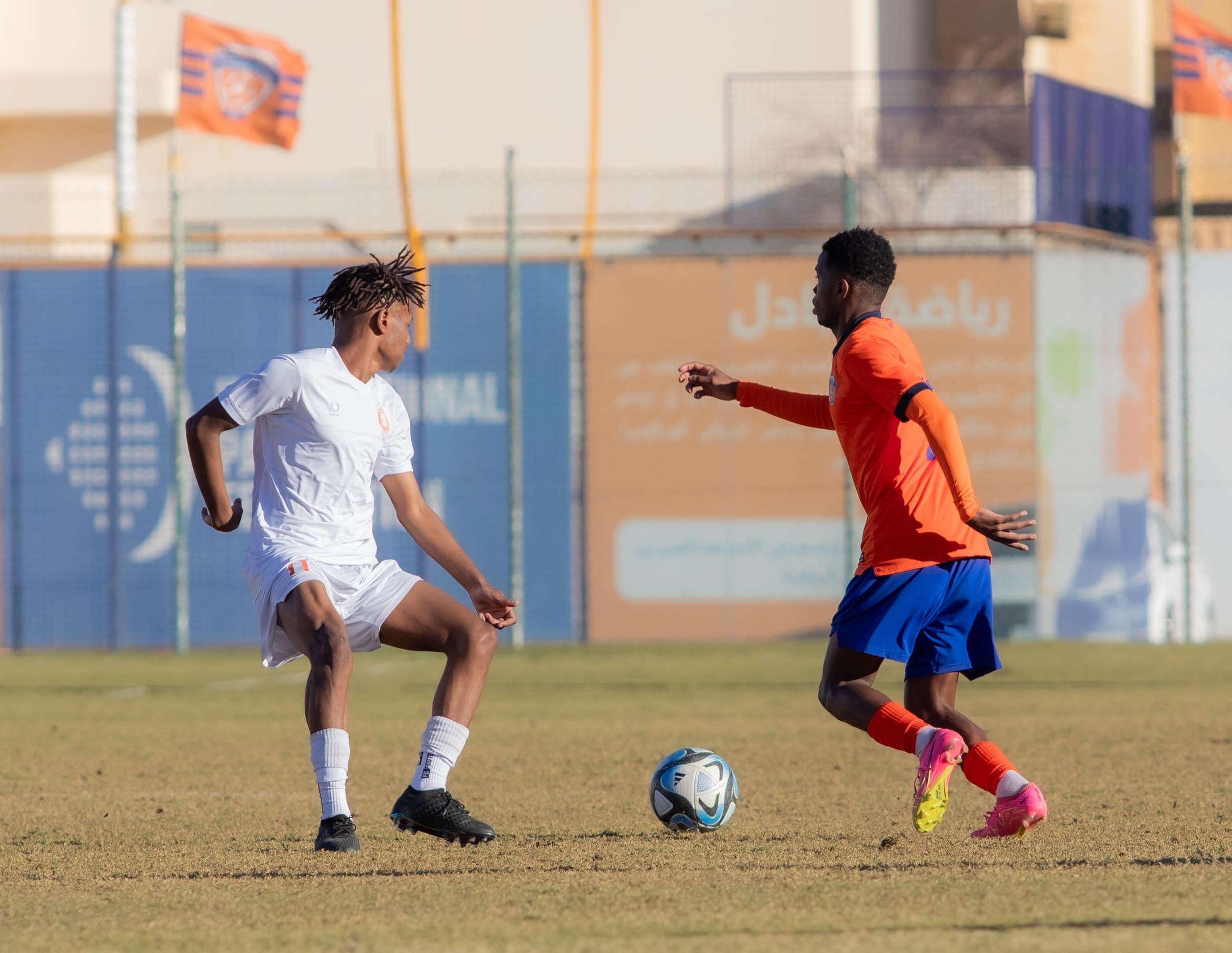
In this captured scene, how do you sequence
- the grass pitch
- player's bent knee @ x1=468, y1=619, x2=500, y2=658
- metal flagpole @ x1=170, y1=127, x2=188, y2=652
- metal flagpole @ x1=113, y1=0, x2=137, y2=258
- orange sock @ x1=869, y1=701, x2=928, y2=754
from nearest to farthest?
the grass pitch, orange sock @ x1=869, y1=701, x2=928, y2=754, player's bent knee @ x1=468, y1=619, x2=500, y2=658, metal flagpole @ x1=170, y1=127, x2=188, y2=652, metal flagpole @ x1=113, y1=0, x2=137, y2=258

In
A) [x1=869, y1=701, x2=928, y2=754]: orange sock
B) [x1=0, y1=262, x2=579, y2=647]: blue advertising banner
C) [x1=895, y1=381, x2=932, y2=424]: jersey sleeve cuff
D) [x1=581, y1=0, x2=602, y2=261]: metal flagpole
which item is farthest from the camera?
[x1=581, y1=0, x2=602, y2=261]: metal flagpole

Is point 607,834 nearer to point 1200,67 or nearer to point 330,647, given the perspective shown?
point 330,647

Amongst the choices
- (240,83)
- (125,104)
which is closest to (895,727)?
(240,83)

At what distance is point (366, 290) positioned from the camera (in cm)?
622

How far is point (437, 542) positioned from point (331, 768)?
948mm

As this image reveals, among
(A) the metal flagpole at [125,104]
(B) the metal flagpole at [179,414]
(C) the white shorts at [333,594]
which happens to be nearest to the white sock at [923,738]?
(C) the white shorts at [333,594]

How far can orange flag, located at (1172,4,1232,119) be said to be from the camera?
56.3ft

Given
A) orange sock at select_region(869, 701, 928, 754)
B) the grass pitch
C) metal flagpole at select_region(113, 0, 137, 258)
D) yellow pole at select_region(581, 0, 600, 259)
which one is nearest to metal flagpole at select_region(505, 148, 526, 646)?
yellow pole at select_region(581, 0, 600, 259)

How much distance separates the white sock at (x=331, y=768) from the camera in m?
5.75

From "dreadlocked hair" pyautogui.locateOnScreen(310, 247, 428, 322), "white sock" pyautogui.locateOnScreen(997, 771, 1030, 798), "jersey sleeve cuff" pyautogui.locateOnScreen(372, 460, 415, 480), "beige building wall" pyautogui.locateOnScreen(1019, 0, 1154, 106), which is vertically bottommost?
"white sock" pyautogui.locateOnScreen(997, 771, 1030, 798)

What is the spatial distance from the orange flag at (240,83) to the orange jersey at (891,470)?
13.1m

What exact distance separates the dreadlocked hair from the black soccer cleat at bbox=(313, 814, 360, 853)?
64.7 inches

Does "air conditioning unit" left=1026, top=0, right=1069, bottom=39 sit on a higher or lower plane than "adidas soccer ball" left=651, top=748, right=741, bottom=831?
higher

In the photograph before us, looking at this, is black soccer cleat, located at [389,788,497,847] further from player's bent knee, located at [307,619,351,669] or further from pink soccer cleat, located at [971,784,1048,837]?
pink soccer cleat, located at [971,784,1048,837]
